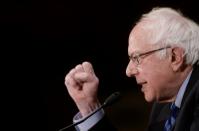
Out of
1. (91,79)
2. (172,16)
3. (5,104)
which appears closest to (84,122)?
(91,79)

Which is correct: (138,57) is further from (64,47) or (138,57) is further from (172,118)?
(64,47)

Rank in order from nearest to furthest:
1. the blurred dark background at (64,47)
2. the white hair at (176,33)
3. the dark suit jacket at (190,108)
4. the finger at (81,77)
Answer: the dark suit jacket at (190,108)
the white hair at (176,33)
the finger at (81,77)
the blurred dark background at (64,47)

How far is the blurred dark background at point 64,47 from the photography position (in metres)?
3.08

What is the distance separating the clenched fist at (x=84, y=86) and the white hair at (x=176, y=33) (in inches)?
11.4

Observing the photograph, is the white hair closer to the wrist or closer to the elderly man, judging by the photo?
the elderly man

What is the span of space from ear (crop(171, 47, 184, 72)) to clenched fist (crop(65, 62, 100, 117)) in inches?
12.4

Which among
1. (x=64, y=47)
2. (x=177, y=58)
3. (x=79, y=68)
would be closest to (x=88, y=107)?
(x=79, y=68)

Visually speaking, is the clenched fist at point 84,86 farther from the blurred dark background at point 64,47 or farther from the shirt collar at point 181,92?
the blurred dark background at point 64,47

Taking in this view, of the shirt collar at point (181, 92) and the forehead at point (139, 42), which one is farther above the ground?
the forehead at point (139, 42)

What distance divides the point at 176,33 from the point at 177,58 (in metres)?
0.09

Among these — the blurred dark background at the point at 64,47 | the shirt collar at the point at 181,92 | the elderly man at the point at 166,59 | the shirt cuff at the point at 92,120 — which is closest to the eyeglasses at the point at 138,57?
the elderly man at the point at 166,59

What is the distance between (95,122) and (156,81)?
299 mm

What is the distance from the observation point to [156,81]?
70.5 inches

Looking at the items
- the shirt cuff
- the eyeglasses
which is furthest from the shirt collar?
the shirt cuff
